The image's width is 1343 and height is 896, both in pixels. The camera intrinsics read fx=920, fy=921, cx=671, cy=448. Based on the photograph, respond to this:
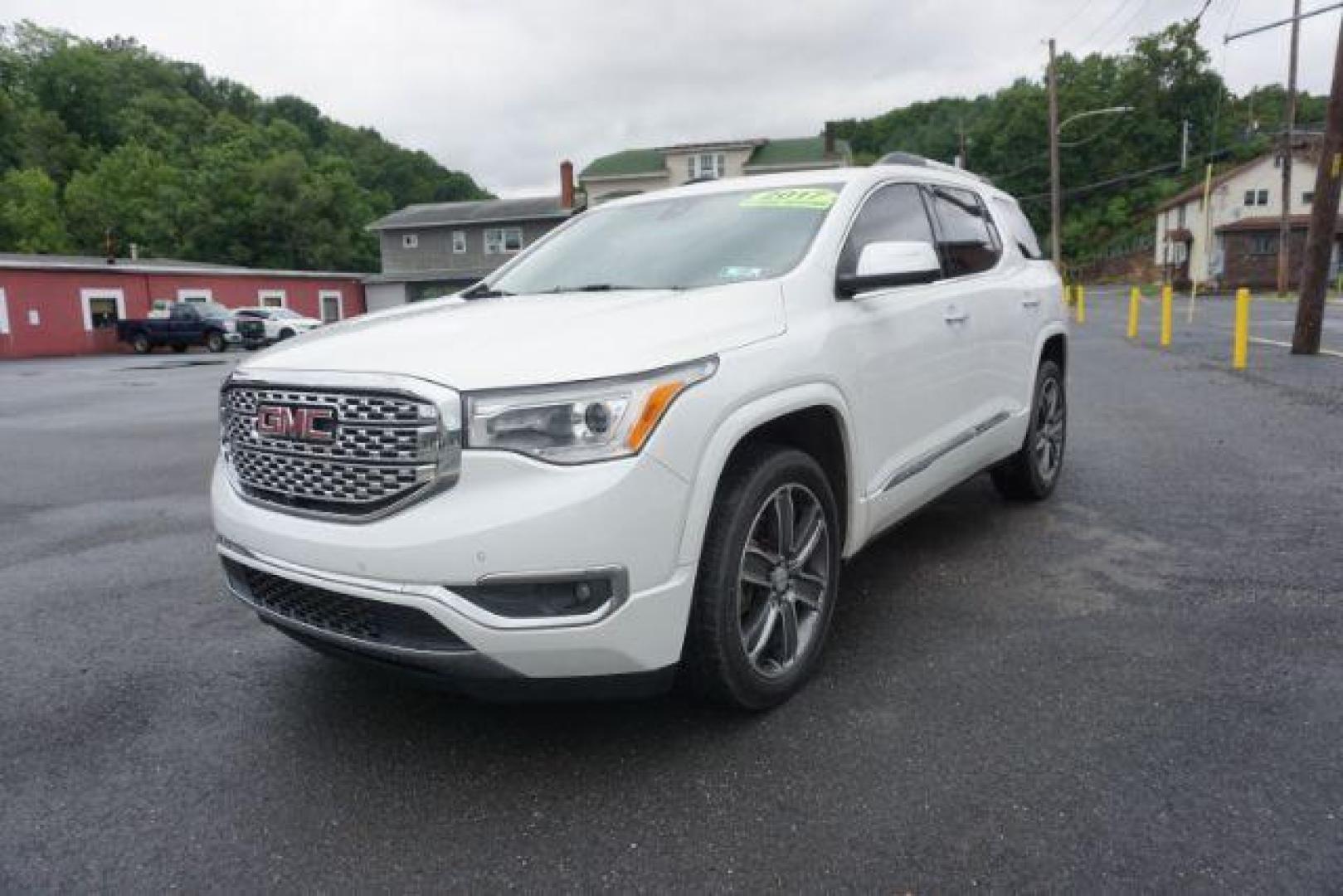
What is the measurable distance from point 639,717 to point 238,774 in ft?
4.02

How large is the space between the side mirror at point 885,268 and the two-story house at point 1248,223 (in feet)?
179

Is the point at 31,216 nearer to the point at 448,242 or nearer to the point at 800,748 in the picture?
the point at 448,242

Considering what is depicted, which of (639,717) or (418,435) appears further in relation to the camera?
(639,717)

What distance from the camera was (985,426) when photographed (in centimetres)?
453

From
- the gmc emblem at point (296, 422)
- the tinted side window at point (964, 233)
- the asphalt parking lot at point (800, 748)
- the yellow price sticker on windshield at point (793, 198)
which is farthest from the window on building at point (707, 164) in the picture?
the gmc emblem at point (296, 422)

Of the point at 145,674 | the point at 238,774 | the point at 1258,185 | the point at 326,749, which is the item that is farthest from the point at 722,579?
the point at 1258,185

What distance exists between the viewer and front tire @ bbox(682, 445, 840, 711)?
2.70m

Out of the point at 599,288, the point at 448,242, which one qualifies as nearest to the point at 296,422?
the point at 599,288

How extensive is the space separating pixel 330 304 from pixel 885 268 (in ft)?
151

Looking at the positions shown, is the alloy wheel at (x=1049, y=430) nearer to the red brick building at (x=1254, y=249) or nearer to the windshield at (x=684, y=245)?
the windshield at (x=684, y=245)

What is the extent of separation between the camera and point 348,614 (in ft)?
8.43

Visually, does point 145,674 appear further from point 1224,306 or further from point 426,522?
point 1224,306

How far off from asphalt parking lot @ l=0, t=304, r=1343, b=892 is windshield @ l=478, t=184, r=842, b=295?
1521 millimetres

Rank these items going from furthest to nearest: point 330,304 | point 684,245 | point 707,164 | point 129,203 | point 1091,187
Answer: point 1091,187 → point 129,203 → point 707,164 → point 330,304 → point 684,245
